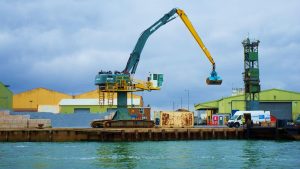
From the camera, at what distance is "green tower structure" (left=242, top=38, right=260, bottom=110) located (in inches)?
3495

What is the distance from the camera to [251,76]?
293 ft

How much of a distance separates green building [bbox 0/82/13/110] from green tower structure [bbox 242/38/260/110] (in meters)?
42.4

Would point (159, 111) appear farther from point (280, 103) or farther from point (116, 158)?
point (116, 158)

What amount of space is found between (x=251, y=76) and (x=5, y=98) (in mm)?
43576

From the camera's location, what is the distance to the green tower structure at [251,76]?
8878cm

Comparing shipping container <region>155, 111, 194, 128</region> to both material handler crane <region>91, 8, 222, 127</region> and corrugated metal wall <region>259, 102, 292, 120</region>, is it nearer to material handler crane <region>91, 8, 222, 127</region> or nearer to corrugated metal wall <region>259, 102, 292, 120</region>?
material handler crane <region>91, 8, 222, 127</region>

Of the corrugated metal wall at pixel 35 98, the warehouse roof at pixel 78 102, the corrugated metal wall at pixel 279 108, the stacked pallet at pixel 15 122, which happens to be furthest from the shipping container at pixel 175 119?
the corrugated metal wall at pixel 35 98

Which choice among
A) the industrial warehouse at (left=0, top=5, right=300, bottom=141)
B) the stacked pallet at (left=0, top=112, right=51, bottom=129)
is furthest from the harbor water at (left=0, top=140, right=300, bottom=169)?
the stacked pallet at (left=0, top=112, right=51, bottom=129)

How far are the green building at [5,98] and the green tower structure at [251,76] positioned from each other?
139 feet

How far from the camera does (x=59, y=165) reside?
110 feet

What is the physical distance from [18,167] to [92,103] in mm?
67647

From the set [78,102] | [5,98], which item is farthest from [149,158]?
[78,102]

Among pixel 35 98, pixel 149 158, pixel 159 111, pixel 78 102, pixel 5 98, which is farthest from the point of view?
pixel 35 98

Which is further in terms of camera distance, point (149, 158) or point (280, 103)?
point (280, 103)
